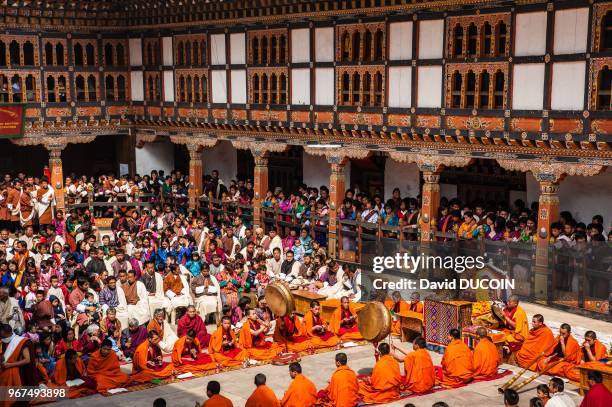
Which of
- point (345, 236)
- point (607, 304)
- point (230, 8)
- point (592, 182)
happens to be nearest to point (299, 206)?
point (345, 236)

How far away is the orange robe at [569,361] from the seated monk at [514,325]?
2.81 ft

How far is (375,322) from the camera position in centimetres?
1541

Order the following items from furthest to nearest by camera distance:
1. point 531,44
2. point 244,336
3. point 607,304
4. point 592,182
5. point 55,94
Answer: point 55,94
point 592,182
point 531,44
point 607,304
point 244,336

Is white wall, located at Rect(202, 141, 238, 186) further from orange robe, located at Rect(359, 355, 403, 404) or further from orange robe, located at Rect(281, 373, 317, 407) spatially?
orange robe, located at Rect(281, 373, 317, 407)

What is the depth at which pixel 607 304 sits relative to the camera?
18375mm

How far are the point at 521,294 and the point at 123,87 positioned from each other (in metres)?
18.1

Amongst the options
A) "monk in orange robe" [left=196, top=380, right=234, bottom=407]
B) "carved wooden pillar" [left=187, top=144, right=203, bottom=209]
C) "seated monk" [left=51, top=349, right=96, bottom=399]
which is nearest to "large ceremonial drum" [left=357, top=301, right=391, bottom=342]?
"monk in orange robe" [left=196, top=380, right=234, bottom=407]

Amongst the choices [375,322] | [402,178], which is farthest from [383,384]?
[402,178]

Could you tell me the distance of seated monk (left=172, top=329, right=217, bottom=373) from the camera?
52.8 feet

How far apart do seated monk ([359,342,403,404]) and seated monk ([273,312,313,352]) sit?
9.66 feet

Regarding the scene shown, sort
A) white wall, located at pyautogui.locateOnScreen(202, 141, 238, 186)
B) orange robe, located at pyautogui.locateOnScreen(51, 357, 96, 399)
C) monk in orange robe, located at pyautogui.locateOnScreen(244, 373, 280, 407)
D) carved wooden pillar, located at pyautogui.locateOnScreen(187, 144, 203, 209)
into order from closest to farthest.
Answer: monk in orange robe, located at pyautogui.locateOnScreen(244, 373, 280, 407)
orange robe, located at pyautogui.locateOnScreen(51, 357, 96, 399)
carved wooden pillar, located at pyautogui.locateOnScreen(187, 144, 203, 209)
white wall, located at pyautogui.locateOnScreen(202, 141, 238, 186)

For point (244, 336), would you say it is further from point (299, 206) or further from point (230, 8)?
point (230, 8)

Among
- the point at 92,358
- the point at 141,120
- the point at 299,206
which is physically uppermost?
the point at 141,120

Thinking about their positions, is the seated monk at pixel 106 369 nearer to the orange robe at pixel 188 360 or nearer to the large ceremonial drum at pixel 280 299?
the orange robe at pixel 188 360
